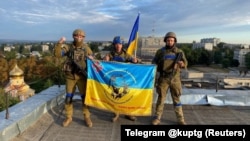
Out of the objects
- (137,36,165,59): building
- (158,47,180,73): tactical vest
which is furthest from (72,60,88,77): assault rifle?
(137,36,165,59): building

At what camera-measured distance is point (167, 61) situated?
6.03 m

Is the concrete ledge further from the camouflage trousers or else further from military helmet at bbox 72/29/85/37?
the camouflage trousers

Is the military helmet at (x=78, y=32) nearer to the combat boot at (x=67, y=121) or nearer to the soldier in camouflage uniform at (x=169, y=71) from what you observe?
the soldier in camouflage uniform at (x=169, y=71)

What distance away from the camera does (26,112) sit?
572 centimetres

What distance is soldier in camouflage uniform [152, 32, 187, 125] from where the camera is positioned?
19.6ft

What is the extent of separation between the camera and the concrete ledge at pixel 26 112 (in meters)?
4.95

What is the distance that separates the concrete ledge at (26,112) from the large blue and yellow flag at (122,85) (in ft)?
3.58

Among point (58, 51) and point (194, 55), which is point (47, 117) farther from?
point (194, 55)

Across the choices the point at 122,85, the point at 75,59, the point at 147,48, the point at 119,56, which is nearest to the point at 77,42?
the point at 75,59

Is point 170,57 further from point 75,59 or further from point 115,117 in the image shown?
point 75,59

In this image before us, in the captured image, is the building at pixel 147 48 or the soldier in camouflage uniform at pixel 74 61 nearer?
the soldier in camouflage uniform at pixel 74 61

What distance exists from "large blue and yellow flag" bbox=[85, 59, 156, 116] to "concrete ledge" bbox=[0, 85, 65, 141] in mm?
1091

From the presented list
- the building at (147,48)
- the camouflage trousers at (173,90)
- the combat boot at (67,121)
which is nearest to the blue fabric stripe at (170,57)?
the camouflage trousers at (173,90)

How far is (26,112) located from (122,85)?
2.00m
